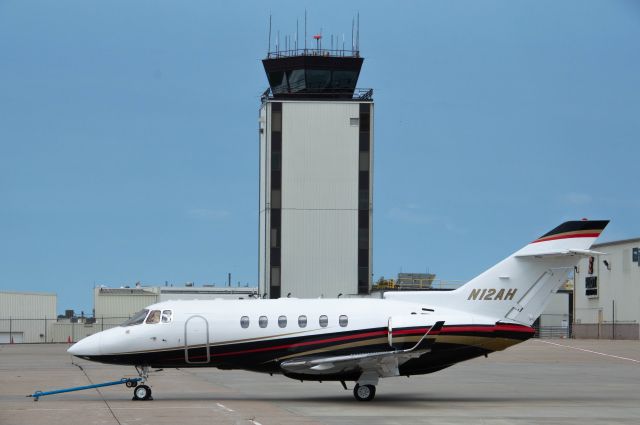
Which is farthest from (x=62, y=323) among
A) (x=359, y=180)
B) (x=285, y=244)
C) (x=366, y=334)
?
(x=366, y=334)

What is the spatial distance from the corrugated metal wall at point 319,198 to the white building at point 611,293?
1831 cm

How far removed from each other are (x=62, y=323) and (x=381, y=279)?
30.8m

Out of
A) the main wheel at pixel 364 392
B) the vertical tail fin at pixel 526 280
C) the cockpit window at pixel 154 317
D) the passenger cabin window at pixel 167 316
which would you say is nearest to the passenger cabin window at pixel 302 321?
the main wheel at pixel 364 392

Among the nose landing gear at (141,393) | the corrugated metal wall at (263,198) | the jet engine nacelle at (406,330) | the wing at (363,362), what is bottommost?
the nose landing gear at (141,393)

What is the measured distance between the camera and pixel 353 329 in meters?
28.2

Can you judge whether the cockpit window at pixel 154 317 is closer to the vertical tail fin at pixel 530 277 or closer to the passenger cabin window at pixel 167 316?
the passenger cabin window at pixel 167 316

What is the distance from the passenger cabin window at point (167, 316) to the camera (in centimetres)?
2867

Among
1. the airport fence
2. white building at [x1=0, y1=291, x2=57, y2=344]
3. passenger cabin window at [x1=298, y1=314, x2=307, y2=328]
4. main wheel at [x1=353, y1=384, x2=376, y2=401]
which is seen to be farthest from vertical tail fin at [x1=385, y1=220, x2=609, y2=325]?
white building at [x1=0, y1=291, x2=57, y2=344]

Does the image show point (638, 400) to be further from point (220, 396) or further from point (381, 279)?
point (381, 279)

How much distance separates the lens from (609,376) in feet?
132

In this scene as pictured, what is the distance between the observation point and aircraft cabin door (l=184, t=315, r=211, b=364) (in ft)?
93.3

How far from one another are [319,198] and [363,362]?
45814 millimetres

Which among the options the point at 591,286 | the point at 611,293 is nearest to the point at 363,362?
the point at 611,293

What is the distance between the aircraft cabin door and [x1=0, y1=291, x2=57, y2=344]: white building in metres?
56.5
